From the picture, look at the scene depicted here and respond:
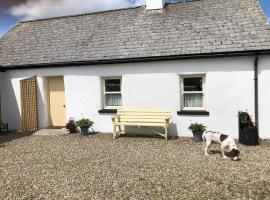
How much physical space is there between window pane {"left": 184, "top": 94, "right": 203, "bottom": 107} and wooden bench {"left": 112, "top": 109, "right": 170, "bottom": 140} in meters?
1.06

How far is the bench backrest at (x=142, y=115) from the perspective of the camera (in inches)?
484

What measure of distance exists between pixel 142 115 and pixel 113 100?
2040 mm

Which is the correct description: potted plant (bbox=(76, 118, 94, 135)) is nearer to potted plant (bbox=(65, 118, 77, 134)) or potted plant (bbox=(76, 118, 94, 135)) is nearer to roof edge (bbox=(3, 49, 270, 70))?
potted plant (bbox=(65, 118, 77, 134))

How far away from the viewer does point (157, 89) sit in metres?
13.0

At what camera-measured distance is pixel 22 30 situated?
17.9m

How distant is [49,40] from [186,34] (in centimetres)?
736

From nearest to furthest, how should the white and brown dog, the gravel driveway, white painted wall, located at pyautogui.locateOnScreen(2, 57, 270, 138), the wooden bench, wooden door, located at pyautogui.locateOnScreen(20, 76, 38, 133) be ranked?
the gravel driveway → the white and brown dog → white painted wall, located at pyautogui.locateOnScreen(2, 57, 270, 138) → the wooden bench → wooden door, located at pyautogui.locateOnScreen(20, 76, 38, 133)

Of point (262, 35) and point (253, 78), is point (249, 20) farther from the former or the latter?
point (253, 78)

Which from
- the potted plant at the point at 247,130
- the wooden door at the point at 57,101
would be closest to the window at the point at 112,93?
the wooden door at the point at 57,101

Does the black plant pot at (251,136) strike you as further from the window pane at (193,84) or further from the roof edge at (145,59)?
the roof edge at (145,59)

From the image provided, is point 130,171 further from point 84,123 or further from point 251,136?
point 84,123

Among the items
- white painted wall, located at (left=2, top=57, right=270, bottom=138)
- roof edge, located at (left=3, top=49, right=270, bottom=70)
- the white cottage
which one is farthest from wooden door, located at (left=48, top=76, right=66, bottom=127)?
roof edge, located at (left=3, top=49, right=270, bottom=70)

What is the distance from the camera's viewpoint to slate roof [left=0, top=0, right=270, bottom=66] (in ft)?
40.5

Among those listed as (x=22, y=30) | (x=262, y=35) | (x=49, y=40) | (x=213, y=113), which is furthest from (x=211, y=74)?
(x=22, y=30)
